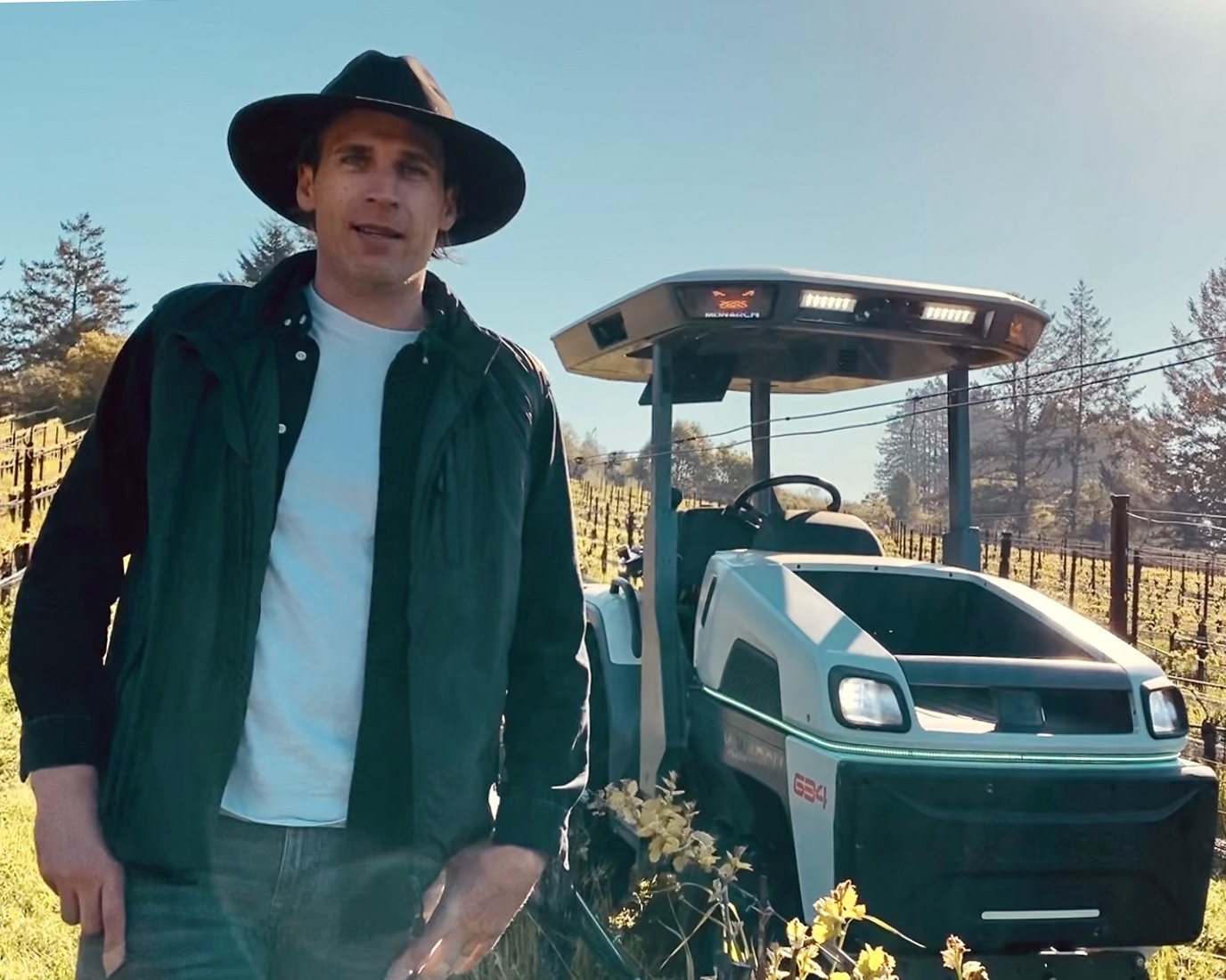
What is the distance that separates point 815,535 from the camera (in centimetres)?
398

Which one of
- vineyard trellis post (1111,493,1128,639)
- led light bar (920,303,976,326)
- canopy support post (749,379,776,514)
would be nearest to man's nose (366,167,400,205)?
Result: led light bar (920,303,976,326)

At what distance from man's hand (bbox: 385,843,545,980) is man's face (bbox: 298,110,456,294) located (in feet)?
2.65

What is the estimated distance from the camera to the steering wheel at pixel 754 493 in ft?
13.9

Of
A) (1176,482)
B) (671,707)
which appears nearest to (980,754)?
(671,707)

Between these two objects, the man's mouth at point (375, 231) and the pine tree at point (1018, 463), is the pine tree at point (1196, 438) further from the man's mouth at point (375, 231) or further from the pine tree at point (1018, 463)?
the man's mouth at point (375, 231)

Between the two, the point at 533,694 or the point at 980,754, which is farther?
the point at 980,754

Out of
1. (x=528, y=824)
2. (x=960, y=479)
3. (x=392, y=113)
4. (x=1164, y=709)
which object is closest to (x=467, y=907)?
(x=528, y=824)

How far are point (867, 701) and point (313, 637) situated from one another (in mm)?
1659

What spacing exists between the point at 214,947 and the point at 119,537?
533 millimetres

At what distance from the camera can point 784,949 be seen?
5.50ft

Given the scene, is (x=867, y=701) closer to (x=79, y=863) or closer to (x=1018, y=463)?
(x=79, y=863)

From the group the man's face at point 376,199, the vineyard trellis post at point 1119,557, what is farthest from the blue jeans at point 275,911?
the vineyard trellis post at point 1119,557

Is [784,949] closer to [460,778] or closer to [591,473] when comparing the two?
[460,778]

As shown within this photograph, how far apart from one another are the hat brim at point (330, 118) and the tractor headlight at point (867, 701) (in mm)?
1408
